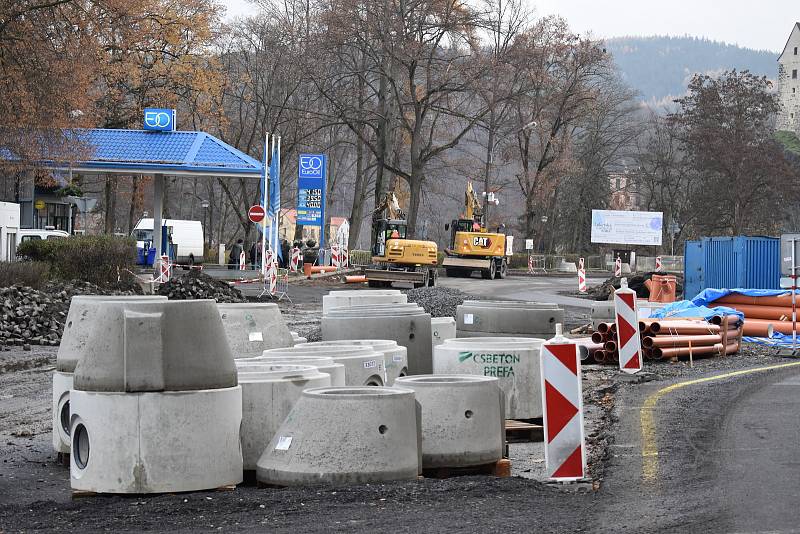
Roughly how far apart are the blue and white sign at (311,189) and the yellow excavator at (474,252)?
12122 mm

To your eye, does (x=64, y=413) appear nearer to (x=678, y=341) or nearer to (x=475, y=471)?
(x=475, y=471)

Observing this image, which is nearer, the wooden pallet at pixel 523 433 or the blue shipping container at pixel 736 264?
the wooden pallet at pixel 523 433

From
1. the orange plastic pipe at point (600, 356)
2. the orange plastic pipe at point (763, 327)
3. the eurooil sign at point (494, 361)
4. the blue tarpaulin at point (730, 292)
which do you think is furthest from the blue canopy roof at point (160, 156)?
the eurooil sign at point (494, 361)

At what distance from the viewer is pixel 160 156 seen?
47.9 m

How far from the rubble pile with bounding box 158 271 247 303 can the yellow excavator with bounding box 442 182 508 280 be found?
1189 inches

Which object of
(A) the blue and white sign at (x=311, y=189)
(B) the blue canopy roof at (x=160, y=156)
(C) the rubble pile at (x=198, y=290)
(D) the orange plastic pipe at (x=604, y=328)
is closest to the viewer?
(D) the orange plastic pipe at (x=604, y=328)

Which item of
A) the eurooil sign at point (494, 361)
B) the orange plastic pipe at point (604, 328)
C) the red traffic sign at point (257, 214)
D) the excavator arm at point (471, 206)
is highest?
the excavator arm at point (471, 206)

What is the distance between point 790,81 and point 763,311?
535ft

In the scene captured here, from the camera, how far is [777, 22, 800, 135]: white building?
578 feet

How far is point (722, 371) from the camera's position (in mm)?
18156

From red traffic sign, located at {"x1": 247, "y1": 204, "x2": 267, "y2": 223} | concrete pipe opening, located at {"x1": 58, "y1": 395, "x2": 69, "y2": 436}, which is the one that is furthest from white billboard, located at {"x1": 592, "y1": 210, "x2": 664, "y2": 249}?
concrete pipe opening, located at {"x1": 58, "y1": 395, "x2": 69, "y2": 436}

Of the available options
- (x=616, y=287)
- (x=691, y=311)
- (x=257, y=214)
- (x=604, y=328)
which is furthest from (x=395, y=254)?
(x=604, y=328)

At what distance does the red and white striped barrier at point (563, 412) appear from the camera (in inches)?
334

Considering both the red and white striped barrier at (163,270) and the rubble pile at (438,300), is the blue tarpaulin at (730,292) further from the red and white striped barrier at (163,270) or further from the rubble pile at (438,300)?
the red and white striped barrier at (163,270)
